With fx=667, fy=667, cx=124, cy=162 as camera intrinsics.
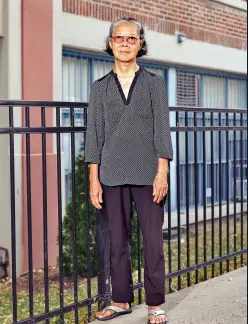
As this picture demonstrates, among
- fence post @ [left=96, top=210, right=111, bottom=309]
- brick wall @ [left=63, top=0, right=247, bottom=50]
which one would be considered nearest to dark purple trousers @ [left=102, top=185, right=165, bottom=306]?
fence post @ [left=96, top=210, right=111, bottom=309]

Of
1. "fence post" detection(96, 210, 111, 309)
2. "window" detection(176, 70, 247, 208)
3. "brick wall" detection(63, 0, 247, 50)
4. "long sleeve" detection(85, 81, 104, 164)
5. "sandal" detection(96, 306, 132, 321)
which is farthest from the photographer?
"window" detection(176, 70, 247, 208)

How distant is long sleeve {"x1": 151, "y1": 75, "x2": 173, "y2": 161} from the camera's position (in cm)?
401

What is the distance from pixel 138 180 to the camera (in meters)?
4.05

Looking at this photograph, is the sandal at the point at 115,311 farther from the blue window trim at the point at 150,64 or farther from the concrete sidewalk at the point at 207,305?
the blue window trim at the point at 150,64

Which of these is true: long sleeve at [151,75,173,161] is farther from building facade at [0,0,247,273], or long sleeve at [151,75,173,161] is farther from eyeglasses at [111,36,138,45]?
building facade at [0,0,247,273]

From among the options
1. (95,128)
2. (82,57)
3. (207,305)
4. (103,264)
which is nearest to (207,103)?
(82,57)

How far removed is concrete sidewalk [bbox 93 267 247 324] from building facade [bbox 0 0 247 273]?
5.12 ft

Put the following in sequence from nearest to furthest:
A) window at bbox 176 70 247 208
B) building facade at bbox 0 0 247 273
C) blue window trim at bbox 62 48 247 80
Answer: building facade at bbox 0 0 247 273 < blue window trim at bbox 62 48 247 80 < window at bbox 176 70 247 208

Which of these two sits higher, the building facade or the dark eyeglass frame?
the building facade

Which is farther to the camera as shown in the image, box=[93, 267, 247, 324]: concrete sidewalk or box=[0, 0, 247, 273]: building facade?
box=[0, 0, 247, 273]: building facade

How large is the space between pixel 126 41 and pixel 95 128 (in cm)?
56

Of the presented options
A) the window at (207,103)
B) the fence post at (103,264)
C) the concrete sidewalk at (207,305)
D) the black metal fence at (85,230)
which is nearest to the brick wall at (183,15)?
the window at (207,103)

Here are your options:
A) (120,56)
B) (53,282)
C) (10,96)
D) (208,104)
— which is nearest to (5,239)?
(53,282)

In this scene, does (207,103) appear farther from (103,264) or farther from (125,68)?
(125,68)
